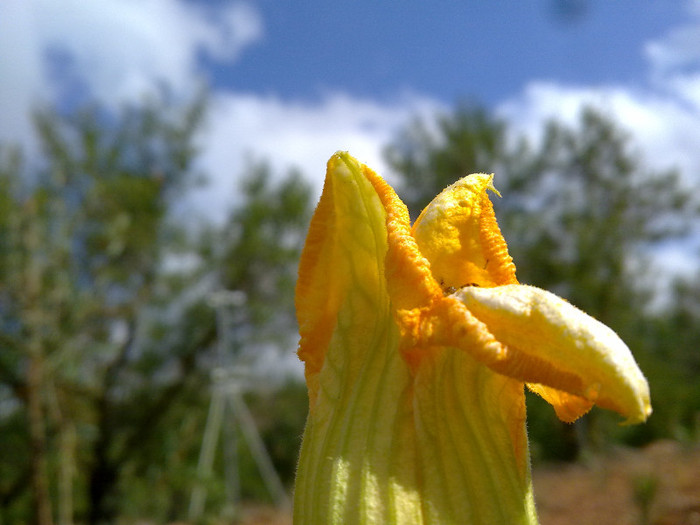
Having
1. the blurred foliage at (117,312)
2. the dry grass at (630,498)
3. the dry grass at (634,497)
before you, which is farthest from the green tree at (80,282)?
the dry grass at (634,497)

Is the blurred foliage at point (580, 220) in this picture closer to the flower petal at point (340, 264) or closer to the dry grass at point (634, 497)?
the dry grass at point (634, 497)

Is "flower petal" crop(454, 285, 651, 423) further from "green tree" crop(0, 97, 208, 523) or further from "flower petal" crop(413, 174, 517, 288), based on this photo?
"green tree" crop(0, 97, 208, 523)

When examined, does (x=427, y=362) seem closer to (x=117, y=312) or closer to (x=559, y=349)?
(x=559, y=349)

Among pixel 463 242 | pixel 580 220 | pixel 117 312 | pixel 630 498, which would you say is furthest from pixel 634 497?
pixel 580 220

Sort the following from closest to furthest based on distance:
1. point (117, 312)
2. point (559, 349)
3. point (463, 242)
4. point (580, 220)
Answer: point (559, 349), point (463, 242), point (117, 312), point (580, 220)

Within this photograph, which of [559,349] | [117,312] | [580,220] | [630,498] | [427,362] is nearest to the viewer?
[559,349]

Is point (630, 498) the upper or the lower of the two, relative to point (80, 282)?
lower
